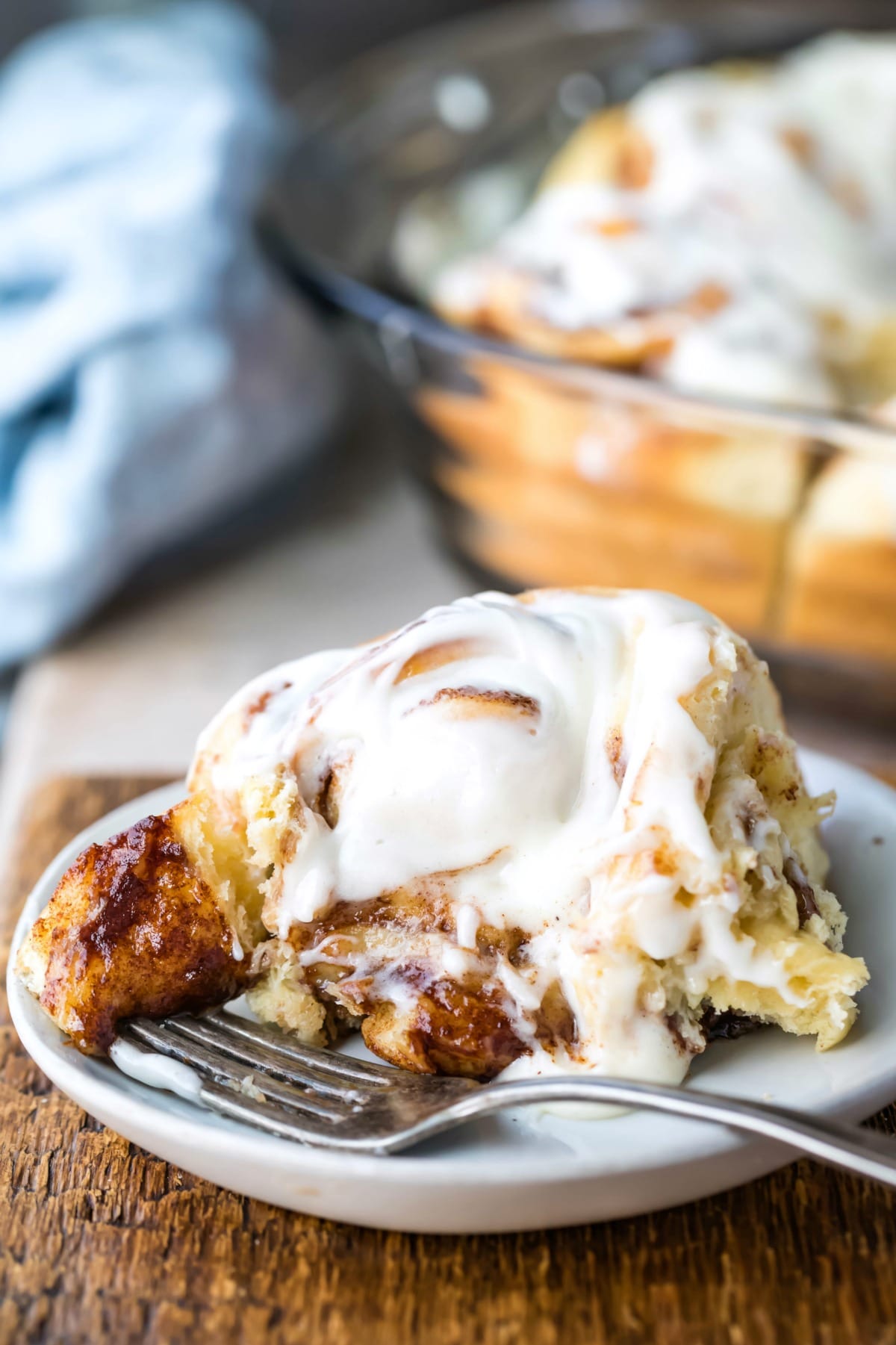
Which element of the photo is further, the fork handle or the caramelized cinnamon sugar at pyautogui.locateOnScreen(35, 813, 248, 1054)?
the caramelized cinnamon sugar at pyautogui.locateOnScreen(35, 813, 248, 1054)

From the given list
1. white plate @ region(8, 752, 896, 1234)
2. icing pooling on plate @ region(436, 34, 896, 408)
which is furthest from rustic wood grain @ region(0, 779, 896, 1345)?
icing pooling on plate @ region(436, 34, 896, 408)

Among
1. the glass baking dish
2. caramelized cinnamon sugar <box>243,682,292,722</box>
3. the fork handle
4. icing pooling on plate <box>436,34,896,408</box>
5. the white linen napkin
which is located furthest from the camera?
the white linen napkin

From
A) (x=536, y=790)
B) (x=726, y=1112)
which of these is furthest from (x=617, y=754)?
(x=726, y=1112)

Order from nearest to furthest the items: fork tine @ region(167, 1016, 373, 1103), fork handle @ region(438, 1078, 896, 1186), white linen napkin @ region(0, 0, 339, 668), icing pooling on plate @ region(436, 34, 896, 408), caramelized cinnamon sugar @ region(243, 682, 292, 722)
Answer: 1. fork handle @ region(438, 1078, 896, 1186)
2. fork tine @ region(167, 1016, 373, 1103)
3. caramelized cinnamon sugar @ region(243, 682, 292, 722)
4. icing pooling on plate @ region(436, 34, 896, 408)
5. white linen napkin @ region(0, 0, 339, 668)

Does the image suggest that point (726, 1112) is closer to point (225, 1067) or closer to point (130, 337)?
point (225, 1067)

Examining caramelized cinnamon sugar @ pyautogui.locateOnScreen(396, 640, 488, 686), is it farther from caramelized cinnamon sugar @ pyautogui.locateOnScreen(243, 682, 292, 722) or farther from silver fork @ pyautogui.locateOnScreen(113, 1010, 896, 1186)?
A: silver fork @ pyautogui.locateOnScreen(113, 1010, 896, 1186)

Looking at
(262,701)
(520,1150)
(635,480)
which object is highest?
(262,701)

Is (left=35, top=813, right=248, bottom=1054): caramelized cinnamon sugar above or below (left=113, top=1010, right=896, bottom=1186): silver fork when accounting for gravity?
above
